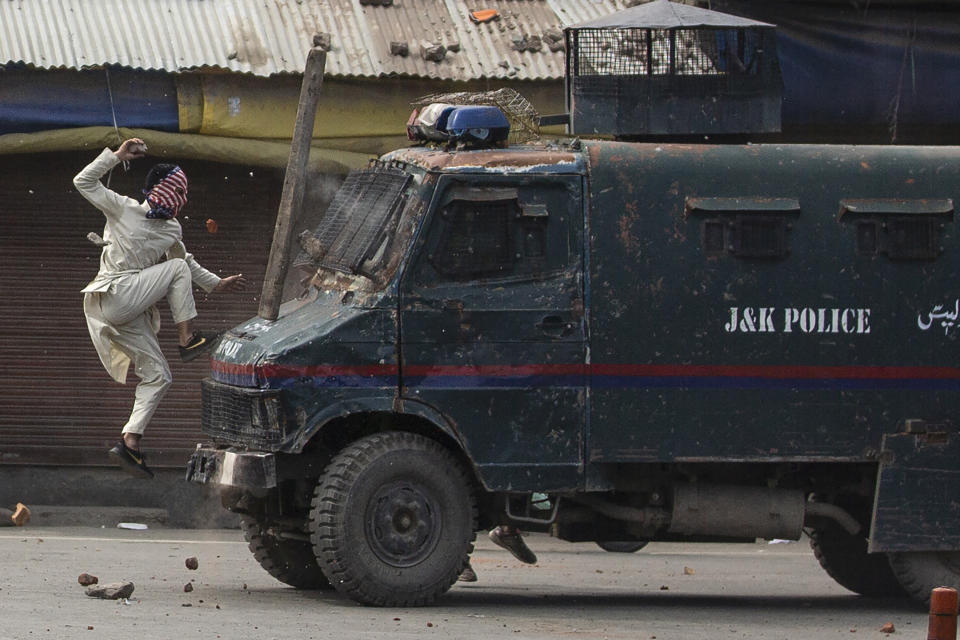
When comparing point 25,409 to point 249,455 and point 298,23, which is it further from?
point 249,455

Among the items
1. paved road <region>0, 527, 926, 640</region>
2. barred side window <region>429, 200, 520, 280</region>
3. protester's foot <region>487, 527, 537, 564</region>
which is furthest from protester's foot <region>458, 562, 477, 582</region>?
barred side window <region>429, 200, 520, 280</region>

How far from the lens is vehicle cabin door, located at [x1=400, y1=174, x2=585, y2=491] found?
8.97 m

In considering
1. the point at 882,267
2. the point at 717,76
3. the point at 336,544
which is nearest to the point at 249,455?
the point at 336,544

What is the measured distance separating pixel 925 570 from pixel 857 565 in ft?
3.04

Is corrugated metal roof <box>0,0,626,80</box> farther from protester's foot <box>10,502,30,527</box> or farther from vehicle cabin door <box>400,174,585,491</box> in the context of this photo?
vehicle cabin door <box>400,174,585,491</box>

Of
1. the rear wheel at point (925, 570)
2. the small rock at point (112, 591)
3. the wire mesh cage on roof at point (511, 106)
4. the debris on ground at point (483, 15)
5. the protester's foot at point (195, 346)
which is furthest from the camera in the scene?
the debris on ground at point (483, 15)

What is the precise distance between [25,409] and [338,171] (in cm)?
314

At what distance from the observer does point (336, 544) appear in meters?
8.79

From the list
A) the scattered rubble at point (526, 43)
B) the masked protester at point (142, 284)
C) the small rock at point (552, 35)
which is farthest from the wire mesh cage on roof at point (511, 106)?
the small rock at point (552, 35)

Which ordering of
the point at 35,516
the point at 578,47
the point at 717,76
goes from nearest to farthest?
the point at 717,76 → the point at 578,47 → the point at 35,516

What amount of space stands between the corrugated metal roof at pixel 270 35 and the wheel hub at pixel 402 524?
5.55 metres

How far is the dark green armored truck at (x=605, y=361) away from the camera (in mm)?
8922

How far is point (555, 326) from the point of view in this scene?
9.09 m

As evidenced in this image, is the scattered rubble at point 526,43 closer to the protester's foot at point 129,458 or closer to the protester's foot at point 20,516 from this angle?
the protester's foot at point 20,516
